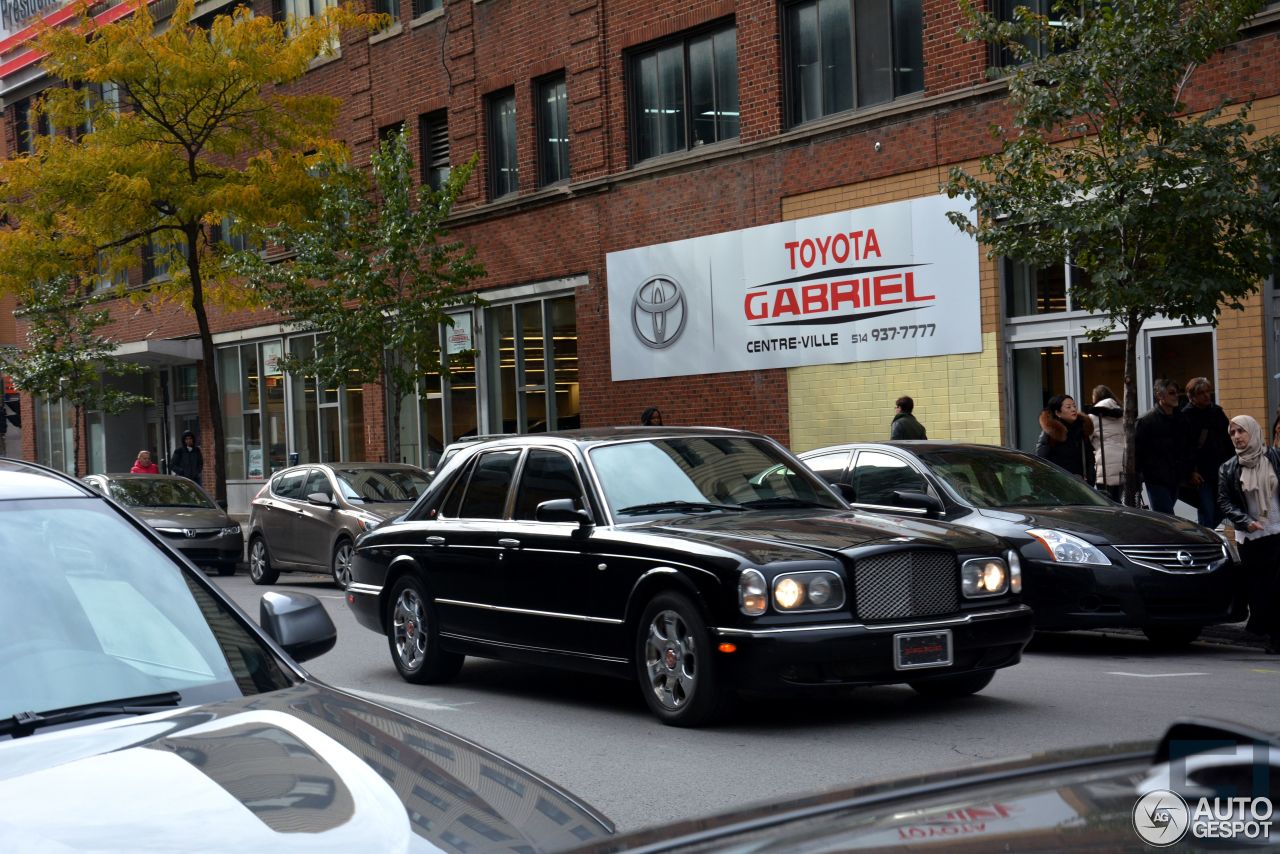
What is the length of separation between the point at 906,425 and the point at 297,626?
14920 mm

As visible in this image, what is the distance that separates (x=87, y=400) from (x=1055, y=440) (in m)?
25.8

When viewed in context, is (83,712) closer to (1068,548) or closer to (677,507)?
(677,507)

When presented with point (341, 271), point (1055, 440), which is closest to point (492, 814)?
point (1055, 440)

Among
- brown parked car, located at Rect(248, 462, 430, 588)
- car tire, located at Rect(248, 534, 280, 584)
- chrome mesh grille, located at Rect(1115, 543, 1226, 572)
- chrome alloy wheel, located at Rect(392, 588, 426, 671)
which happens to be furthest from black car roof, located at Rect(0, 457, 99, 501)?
car tire, located at Rect(248, 534, 280, 584)

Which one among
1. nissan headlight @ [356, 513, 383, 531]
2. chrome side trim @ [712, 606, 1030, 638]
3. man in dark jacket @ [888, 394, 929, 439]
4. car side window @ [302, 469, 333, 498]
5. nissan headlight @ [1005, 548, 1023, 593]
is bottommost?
nissan headlight @ [356, 513, 383, 531]

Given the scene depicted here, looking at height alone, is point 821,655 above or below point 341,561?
above

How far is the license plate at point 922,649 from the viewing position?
7879mm

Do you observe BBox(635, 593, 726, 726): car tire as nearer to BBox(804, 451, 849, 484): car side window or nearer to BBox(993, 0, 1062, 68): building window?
BBox(804, 451, 849, 484): car side window

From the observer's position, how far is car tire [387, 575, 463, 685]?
1015 centimetres

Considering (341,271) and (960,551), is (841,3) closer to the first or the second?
(341,271)

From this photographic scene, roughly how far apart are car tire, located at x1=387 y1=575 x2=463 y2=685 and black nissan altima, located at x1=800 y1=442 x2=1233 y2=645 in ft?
9.33

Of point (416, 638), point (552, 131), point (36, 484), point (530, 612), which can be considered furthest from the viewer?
→ point (552, 131)

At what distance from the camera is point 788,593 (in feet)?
25.5

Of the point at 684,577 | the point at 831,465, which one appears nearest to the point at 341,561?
the point at 831,465
